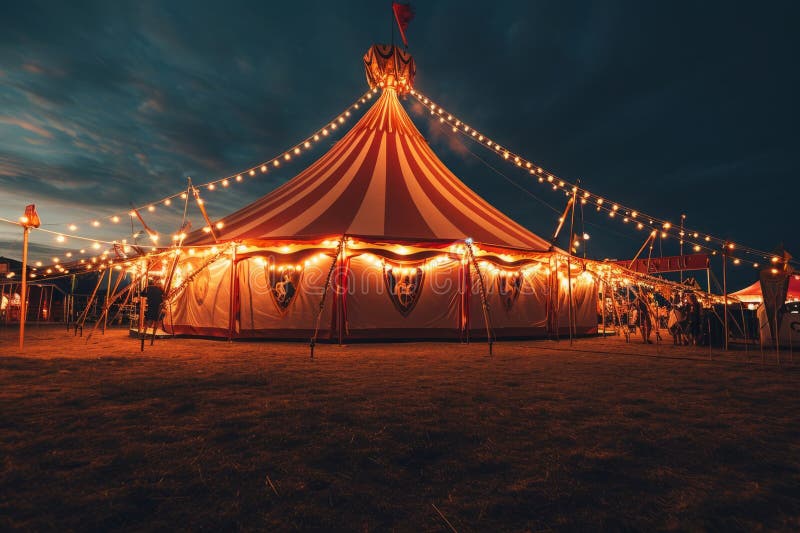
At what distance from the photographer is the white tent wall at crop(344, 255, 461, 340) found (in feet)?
22.7

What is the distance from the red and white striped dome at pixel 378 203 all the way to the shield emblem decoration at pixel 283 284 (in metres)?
0.62

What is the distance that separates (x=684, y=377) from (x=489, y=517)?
3685mm

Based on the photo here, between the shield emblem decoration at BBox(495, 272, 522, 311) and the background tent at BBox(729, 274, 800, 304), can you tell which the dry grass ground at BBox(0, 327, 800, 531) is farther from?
the background tent at BBox(729, 274, 800, 304)

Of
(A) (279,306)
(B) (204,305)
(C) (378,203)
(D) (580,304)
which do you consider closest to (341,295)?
(A) (279,306)

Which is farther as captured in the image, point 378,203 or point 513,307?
point 513,307

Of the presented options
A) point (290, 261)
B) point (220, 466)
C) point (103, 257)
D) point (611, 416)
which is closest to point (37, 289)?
point (103, 257)

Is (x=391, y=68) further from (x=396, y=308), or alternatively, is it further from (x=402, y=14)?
(x=396, y=308)

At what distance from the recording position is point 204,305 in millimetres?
7625

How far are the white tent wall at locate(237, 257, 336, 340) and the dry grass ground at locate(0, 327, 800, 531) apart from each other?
114 inches

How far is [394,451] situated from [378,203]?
19.9ft

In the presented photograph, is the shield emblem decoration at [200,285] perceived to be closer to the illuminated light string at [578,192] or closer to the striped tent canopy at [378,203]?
the striped tent canopy at [378,203]

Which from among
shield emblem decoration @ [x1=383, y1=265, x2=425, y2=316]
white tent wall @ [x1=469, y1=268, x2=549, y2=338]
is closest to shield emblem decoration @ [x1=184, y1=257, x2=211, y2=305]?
shield emblem decoration @ [x1=383, y1=265, x2=425, y2=316]

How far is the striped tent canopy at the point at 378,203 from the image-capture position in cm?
708

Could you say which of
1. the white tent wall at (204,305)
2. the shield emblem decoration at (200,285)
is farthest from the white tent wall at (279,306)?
the shield emblem decoration at (200,285)
